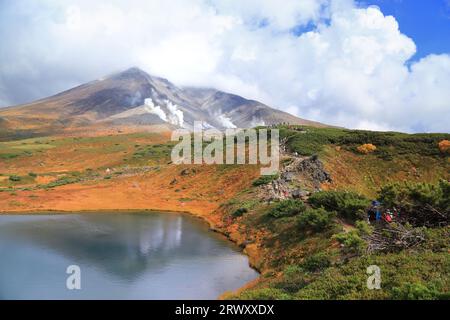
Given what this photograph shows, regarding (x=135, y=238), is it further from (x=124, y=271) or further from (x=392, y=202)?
(x=392, y=202)

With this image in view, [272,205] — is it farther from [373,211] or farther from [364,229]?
[364,229]

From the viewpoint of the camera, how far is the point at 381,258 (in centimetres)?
1288

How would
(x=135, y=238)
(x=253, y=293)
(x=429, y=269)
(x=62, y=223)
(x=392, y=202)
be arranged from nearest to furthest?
(x=429, y=269), (x=253, y=293), (x=392, y=202), (x=135, y=238), (x=62, y=223)

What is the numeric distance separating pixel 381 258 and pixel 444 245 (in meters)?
2.29

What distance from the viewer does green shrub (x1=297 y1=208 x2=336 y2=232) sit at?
19125 millimetres

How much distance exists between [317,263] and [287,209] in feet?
28.4

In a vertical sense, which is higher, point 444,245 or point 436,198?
point 436,198

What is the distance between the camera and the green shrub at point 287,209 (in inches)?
900

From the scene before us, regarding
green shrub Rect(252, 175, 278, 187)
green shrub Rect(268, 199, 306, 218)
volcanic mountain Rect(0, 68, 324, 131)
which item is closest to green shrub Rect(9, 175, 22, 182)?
green shrub Rect(252, 175, 278, 187)

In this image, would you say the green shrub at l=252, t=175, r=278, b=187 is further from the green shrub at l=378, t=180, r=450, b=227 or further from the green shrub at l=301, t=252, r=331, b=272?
the green shrub at l=301, t=252, r=331, b=272

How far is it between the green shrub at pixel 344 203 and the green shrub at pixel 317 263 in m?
4.80

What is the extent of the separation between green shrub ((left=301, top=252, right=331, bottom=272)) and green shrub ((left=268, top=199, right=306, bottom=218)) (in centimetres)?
744

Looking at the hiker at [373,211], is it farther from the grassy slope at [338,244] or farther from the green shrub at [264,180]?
the green shrub at [264,180]
